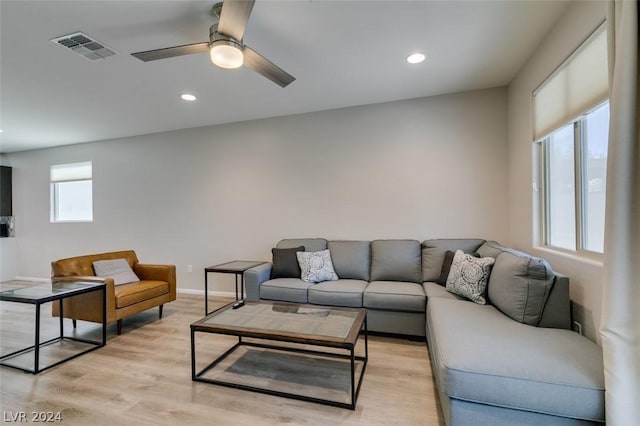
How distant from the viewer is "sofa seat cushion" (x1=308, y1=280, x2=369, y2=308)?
112 inches

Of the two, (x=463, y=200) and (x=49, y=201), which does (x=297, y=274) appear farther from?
(x=49, y=201)

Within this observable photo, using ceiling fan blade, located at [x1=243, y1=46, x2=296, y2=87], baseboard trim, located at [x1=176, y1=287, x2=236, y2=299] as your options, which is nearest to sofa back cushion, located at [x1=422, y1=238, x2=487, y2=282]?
ceiling fan blade, located at [x1=243, y1=46, x2=296, y2=87]

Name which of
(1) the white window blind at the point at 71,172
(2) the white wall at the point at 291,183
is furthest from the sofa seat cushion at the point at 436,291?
(1) the white window blind at the point at 71,172

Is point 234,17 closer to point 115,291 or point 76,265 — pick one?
point 115,291

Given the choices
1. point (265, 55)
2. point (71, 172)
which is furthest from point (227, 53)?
point (71, 172)

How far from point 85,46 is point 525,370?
367 cm

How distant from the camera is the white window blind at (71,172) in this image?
541 cm

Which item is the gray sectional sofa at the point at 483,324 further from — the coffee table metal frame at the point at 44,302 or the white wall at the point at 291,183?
the coffee table metal frame at the point at 44,302

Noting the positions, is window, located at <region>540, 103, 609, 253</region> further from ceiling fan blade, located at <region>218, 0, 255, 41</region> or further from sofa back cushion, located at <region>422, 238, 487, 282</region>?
ceiling fan blade, located at <region>218, 0, 255, 41</region>

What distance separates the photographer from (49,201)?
5684 millimetres

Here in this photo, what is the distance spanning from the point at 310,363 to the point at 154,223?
12.5 feet

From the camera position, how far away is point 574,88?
2051mm

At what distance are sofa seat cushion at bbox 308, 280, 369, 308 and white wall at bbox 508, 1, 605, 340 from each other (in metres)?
1.63

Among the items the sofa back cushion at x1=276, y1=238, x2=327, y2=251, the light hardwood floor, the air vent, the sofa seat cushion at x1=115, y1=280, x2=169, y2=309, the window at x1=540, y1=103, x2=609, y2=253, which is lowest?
the light hardwood floor
